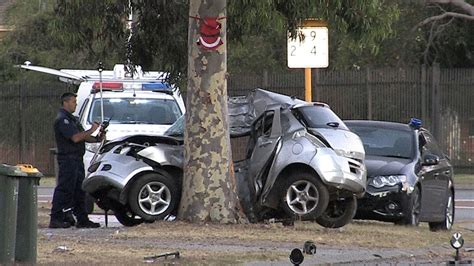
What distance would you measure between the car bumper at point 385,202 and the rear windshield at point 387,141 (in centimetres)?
113

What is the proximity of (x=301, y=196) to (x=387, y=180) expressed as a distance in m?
2.01

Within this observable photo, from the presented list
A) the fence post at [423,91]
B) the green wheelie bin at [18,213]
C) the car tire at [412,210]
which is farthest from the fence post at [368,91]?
the green wheelie bin at [18,213]

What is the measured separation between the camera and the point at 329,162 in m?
13.9

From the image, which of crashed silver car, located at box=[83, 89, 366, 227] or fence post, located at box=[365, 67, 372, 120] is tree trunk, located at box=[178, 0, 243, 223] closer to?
crashed silver car, located at box=[83, 89, 366, 227]

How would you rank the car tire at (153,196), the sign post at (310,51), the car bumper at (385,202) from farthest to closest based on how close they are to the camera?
the sign post at (310,51) → the car bumper at (385,202) → the car tire at (153,196)

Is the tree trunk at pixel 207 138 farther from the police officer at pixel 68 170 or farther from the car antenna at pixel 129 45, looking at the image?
the car antenna at pixel 129 45

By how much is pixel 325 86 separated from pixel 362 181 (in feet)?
54.1

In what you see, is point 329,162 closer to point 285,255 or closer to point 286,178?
point 286,178

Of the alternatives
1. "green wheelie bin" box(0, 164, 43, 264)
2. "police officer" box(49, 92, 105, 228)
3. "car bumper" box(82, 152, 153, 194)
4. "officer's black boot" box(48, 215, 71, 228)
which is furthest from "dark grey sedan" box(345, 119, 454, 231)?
"green wheelie bin" box(0, 164, 43, 264)

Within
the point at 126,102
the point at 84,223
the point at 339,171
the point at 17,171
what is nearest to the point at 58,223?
the point at 84,223

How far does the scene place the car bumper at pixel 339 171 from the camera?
1377cm

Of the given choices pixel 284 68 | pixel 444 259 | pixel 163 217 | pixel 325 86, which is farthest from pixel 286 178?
pixel 284 68

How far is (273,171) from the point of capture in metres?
14.1

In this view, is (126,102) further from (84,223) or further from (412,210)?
(412,210)
